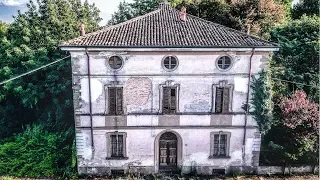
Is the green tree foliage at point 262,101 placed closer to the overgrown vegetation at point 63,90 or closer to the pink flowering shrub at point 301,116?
the overgrown vegetation at point 63,90

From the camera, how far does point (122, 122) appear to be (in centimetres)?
1866

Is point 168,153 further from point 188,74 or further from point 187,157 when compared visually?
point 188,74

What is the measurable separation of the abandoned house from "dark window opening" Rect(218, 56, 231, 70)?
2.3 inches

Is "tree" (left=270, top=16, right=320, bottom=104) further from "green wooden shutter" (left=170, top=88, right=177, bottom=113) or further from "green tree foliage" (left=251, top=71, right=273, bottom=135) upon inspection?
"green wooden shutter" (left=170, top=88, right=177, bottom=113)

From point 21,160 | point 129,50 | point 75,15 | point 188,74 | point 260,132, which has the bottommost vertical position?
point 21,160

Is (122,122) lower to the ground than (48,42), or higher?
lower

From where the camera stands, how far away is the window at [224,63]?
1800cm

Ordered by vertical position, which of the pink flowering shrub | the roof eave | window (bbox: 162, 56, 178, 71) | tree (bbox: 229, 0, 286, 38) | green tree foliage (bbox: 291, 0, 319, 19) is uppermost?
green tree foliage (bbox: 291, 0, 319, 19)

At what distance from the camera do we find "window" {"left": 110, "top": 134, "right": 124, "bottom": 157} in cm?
1902

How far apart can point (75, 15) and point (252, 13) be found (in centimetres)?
1584

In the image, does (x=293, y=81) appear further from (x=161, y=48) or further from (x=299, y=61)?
(x=161, y=48)

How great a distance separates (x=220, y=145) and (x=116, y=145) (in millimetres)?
6345

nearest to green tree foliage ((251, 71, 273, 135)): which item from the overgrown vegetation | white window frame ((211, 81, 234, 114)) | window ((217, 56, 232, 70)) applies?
the overgrown vegetation

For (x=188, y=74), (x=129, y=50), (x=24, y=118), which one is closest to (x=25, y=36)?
(x=24, y=118)
